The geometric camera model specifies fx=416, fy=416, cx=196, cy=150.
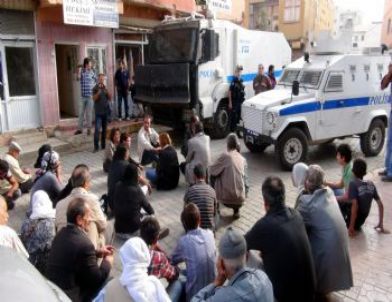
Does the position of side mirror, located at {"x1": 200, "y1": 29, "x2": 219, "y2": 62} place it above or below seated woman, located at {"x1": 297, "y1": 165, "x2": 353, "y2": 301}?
above

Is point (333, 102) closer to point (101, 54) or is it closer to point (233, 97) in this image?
point (233, 97)

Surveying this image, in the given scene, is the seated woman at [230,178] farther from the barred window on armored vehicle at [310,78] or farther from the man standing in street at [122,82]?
the man standing in street at [122,82]

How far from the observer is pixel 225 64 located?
1174 cm

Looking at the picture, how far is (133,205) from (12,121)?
269 inches

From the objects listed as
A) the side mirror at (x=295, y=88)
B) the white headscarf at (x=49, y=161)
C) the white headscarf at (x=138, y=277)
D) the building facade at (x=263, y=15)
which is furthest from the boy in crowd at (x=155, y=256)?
the building facade at (x=263, y=15)

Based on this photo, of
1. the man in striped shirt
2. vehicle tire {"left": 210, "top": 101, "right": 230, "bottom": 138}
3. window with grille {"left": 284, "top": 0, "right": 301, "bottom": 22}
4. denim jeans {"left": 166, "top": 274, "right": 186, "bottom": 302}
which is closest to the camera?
denim jeans {"left": 166, "top": 274, "right": 186, "bottom": 302}

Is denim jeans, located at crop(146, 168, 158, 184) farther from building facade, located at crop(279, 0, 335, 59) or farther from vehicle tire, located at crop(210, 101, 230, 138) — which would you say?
building facade, located at crop(279, 0, 335, 59)

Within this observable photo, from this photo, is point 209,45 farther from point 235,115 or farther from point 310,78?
point 310,78

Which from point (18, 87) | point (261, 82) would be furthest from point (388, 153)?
point (18, 87)

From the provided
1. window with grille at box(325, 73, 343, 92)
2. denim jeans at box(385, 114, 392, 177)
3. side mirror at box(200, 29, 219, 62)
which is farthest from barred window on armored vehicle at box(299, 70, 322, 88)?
side mirror at box(200, 29, 219, 62)

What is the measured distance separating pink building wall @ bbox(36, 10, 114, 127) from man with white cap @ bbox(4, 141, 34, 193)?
4.17 m

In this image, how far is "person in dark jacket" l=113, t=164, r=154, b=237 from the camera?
5.09m

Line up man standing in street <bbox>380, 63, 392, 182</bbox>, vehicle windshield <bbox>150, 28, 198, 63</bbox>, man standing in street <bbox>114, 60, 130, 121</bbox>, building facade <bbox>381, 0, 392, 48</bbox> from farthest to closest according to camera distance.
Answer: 1. building facade <bbox>381, 0, 392, 48</bbox>
2. man standing in street <bbox>114, 60, 130, 121</bbox>
3. vehicle windshield <bbox>150, 28, 198, 63</bbox>
4. man standing in street <bbox>380, 63, 392, 182</bbox>

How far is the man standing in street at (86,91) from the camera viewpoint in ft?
34.8
